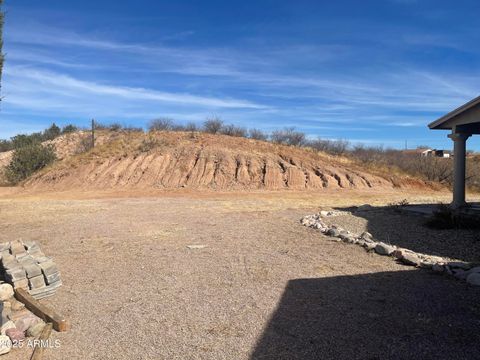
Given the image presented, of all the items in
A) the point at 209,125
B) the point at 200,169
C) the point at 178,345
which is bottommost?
the point at 178,345

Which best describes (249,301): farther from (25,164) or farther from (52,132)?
(52,132)

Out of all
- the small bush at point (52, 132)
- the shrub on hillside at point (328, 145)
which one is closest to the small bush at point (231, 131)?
the shrub on hillside at point (328, 145)

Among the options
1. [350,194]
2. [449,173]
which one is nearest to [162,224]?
[350,194]

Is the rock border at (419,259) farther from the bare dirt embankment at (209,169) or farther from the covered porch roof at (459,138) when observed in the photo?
the bare dirt embankment at (209,169)

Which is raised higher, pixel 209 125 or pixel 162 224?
pixel 209 125

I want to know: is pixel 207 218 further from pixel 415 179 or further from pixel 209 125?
pixel 209 125

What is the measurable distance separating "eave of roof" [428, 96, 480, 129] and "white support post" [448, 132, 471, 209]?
542mm

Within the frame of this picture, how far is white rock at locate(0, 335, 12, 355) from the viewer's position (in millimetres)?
4191

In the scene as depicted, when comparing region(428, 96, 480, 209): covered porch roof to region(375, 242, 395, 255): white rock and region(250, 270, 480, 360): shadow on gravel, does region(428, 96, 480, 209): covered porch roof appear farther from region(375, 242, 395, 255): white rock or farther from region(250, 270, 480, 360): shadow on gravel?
region(250, 270, 480, 360): shadow on gravel

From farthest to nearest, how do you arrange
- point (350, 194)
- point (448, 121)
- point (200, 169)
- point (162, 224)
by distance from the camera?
point (200, 169) → point (350, 194) → point (448, 121) → point (162, 224)

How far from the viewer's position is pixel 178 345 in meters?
4.26

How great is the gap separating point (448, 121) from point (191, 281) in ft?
34.5

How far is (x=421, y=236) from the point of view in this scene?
9.73 meters

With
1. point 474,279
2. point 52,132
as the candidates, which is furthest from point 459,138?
point 52,132
